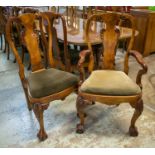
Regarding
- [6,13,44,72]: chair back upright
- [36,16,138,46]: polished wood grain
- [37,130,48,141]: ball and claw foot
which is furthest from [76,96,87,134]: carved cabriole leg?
[36,16,138,46]: polished wood grain

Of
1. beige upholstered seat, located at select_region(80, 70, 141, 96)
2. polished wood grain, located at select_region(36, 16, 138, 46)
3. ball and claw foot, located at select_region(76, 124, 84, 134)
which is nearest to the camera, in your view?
beige upholstered seat, located at select_region(80, 70, 141, 96)

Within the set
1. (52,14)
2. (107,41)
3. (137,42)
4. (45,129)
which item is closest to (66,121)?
(45,129)

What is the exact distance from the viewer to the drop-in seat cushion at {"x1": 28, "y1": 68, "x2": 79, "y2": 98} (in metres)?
1.68

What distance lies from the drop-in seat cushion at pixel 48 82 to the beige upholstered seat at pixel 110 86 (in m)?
0.17

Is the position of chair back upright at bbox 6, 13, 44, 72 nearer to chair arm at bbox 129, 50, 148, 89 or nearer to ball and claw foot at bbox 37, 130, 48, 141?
ball and claw foot at bbox 37, 130, 48, 141

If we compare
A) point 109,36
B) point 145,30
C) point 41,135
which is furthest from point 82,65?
point 145,30

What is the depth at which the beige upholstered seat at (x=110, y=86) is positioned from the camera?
5.35ft

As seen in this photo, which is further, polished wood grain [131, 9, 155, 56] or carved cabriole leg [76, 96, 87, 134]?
polished wood grain [131, 9, 155, 56]

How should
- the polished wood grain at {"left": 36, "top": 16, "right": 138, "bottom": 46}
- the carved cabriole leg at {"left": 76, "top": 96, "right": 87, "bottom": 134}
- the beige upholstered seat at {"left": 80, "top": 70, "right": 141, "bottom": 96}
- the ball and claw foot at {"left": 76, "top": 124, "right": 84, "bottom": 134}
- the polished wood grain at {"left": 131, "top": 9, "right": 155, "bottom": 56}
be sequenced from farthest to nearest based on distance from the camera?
the polished wood grain at {"left": 131, "top": 9, "right": 155, "bottom": 56}
the polished wood grain at {"left": 36, "top": 16, "right": 138, "bottom": 46}
the ball and claw foot at {"left": 76, "top": 124, "right": 84, "bottom": 134}
the carved cabriole leg at {"left": 76, "top": 96, "right": 87, "bottom": 134}
the beige upholstered seat at {"left": 80, "top": 70, "right": 141, "bottom": 96}

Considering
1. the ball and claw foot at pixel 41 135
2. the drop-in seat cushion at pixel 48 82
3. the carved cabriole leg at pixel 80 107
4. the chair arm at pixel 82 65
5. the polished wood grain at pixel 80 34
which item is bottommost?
the ball and claw foot at pixel 41 135

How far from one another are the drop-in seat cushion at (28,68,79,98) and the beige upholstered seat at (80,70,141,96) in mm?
173

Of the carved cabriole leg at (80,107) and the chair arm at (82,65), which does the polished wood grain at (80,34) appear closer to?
the chair arm at (82,65)

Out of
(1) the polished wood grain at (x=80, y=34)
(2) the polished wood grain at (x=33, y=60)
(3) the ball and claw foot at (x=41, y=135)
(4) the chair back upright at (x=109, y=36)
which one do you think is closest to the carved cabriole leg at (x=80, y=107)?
(2) the polished wood grain at (x=33, y=60)
